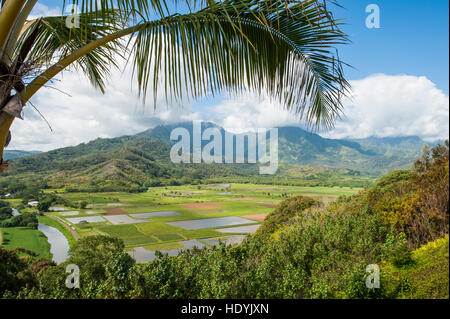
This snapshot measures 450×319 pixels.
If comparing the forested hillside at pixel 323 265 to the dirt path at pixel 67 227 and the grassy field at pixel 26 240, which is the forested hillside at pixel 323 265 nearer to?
the grassy field at pixel 26 240

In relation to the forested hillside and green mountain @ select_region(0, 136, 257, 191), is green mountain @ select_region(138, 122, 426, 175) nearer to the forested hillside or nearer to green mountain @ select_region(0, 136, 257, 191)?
green mountain @ select_region(0, 136, 257, 191)

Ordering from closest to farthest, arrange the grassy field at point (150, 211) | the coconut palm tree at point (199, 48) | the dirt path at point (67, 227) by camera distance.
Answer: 1. the coconut palm tree at point (199, 48)
2. the grassy field at point (150, 211)
3. the dirt path at point (67, 227)

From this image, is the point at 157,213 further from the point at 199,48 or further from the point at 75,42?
the point at 199,48

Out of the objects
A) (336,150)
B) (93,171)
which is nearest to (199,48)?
(93,171)

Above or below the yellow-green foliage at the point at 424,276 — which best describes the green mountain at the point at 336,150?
above

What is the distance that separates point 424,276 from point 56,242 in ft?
40.8

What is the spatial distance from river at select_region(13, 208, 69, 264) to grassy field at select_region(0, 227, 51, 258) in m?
0.34

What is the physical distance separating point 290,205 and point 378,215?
7198 millimetres

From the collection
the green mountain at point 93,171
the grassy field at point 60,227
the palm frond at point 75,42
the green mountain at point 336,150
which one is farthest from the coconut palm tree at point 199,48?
the green mountain at point 336,150

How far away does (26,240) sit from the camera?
8.45 meters

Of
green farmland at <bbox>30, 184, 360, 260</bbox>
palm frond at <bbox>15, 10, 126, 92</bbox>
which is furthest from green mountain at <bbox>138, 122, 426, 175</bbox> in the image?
palm frond at <bbox>15, 10, 126, 92</bbox>

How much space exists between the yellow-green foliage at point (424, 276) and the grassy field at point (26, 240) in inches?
375

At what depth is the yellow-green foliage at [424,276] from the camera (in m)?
2.48

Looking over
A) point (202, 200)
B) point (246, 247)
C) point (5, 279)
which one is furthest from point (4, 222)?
point (202, 200)
